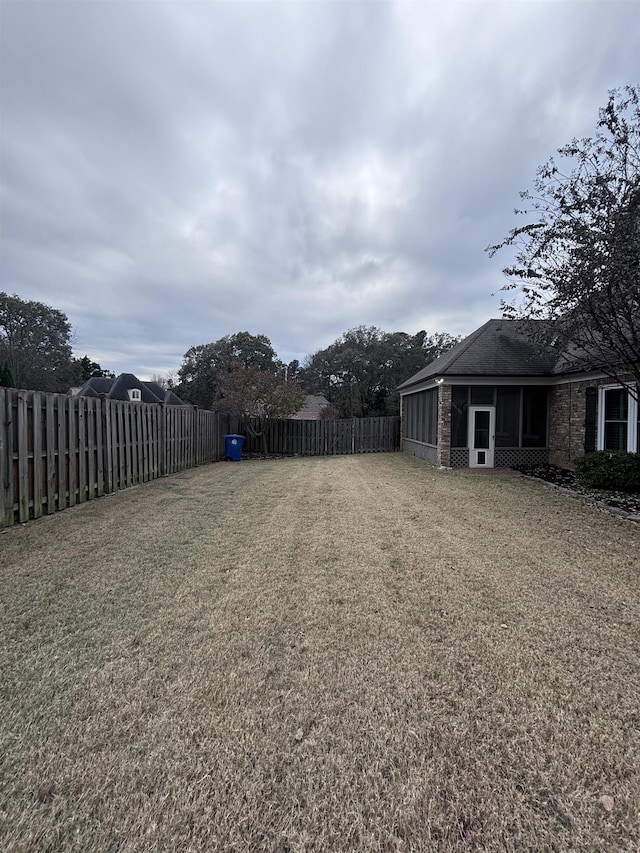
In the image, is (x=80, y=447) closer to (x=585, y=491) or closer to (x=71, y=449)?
(x=71, y=449)

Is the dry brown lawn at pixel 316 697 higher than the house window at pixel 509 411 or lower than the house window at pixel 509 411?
lower

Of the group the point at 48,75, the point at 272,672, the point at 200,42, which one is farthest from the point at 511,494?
the point at 48,75

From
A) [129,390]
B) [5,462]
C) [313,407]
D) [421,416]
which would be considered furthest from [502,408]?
[129,390]

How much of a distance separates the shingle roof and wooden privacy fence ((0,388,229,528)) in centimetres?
806

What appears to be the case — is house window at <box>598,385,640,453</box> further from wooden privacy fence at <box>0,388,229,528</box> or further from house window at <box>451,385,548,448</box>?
wooden privacy fence at <box>0,388,229,528</box>

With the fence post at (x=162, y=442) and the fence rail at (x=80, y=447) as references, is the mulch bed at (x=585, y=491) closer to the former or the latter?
the fence rail at (x=80, y=447)

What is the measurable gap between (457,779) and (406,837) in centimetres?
33

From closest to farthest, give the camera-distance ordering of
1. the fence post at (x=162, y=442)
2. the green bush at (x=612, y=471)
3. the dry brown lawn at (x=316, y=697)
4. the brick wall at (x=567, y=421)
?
the dry brown lawn at (x=316, y=697) < the green bush at (x=612, y=471) < the fence post at (x=162, y=442) < the brick wall at (x=567, y=421)

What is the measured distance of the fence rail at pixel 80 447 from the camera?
187 inches

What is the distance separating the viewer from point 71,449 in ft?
19.0

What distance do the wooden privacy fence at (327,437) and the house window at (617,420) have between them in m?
9.41

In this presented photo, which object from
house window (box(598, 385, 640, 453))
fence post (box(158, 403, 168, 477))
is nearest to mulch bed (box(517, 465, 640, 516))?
house window (box(598, 385, 640, 453))

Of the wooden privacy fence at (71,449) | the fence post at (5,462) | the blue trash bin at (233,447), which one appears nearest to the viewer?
the fence post at (5,462)

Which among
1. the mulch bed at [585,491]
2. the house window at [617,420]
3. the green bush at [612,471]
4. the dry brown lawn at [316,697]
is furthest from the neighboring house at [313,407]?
the dry brown lawn at [316,697]
